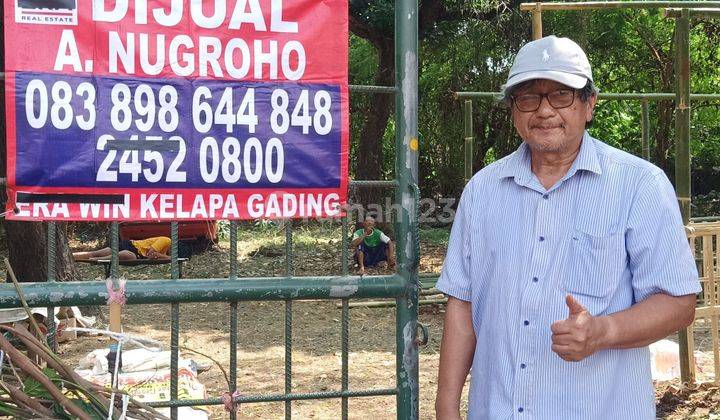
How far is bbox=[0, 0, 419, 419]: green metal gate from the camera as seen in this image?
2.72 metres

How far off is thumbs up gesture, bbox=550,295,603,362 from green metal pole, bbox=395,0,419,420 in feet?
3.11

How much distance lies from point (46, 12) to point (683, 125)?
4735mm

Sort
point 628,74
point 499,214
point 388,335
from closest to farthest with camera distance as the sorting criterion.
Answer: point 499,214, point 388,335, point 628,74

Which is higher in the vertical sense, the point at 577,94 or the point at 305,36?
the point at 305,36

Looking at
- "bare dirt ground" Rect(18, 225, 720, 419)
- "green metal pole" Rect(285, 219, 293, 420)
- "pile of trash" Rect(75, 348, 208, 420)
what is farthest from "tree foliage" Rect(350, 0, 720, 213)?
"green metal pole" Rect(285, 219, 293, 420)

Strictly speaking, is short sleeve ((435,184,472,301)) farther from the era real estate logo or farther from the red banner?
the era real estate logo

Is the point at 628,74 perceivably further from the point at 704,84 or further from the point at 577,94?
the point at 577,94

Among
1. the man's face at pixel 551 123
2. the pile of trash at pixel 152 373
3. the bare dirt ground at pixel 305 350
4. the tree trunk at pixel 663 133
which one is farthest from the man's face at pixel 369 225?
the man's face at pixel 551 123

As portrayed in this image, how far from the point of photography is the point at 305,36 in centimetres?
288

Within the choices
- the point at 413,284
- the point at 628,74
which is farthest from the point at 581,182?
the point at 628,74

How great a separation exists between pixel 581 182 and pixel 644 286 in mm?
318

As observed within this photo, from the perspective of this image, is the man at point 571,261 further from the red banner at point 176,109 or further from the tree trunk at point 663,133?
the tree trunk at point 663,133

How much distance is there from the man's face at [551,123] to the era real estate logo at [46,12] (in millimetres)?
1407

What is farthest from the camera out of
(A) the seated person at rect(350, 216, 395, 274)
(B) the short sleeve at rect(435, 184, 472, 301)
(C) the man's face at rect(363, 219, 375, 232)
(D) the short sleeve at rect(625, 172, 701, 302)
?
(C) the man's face at rect(363, 219, 375, 232)
